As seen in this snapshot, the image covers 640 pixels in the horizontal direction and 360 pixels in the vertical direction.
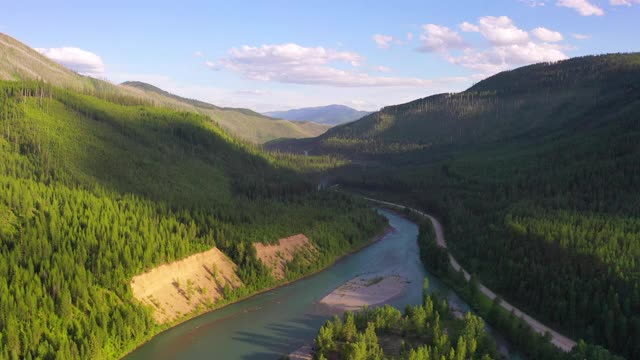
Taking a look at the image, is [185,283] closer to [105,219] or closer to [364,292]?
[105,219]

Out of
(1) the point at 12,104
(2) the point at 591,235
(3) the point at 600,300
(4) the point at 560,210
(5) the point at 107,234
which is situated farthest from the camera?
(1) the point at 12,104

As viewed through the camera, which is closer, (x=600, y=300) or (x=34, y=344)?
(x=34, y=344)

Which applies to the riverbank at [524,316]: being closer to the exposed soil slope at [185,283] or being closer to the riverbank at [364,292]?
the riverbank at [364,292]

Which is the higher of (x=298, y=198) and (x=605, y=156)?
(x=605, y=156)

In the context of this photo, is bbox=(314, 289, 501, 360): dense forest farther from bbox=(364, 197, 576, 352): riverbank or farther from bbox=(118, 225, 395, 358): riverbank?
bbox=(118, 225, 395, 358): riverbank

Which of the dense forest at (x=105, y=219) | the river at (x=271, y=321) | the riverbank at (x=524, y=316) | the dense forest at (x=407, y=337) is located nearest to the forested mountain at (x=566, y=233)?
the riverbank at (x=524, y=316)

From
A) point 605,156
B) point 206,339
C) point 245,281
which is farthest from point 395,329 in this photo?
point 605,156

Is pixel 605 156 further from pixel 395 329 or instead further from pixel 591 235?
pixel 395 329

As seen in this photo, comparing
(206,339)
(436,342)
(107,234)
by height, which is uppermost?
(107,234)
